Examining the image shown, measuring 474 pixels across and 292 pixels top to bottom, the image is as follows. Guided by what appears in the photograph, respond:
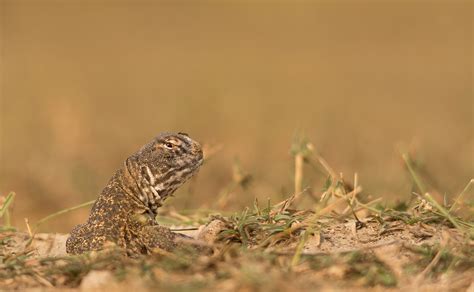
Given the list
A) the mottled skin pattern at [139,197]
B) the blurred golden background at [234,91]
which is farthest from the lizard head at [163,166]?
the blurred golden background at [234,91]

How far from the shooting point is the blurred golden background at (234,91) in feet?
44.5

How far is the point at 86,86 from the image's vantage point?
2234cm

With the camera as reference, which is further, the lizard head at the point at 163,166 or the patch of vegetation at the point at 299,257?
the lizard head at the point at 163,166

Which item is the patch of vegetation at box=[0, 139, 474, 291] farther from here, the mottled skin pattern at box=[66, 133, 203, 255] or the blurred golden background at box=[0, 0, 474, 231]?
the blurred golden background at box=[0, 0, 474, 231]

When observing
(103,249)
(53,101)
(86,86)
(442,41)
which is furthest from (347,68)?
(103,249)

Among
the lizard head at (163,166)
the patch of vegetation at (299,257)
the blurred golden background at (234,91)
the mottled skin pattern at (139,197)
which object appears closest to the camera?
the patch of vegetation at (299,257)

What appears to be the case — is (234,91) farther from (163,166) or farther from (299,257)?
(299,257)

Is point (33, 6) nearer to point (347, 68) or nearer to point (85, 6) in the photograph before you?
point (85, 6)

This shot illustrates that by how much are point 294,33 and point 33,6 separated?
9285 millimetres

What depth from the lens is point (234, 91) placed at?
2203cm

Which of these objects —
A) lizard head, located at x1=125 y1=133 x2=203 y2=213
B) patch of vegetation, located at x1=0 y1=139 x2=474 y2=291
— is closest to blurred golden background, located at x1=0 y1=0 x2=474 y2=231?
patch of vegetation, located at x1=0 y1=139 x2=474 y2=291

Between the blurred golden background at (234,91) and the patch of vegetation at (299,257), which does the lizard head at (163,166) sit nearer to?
the patch of vegetation at (299,257)

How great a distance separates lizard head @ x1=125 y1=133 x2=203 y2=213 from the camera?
6828 millimetres

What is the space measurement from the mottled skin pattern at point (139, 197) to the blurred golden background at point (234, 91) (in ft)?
6.95
